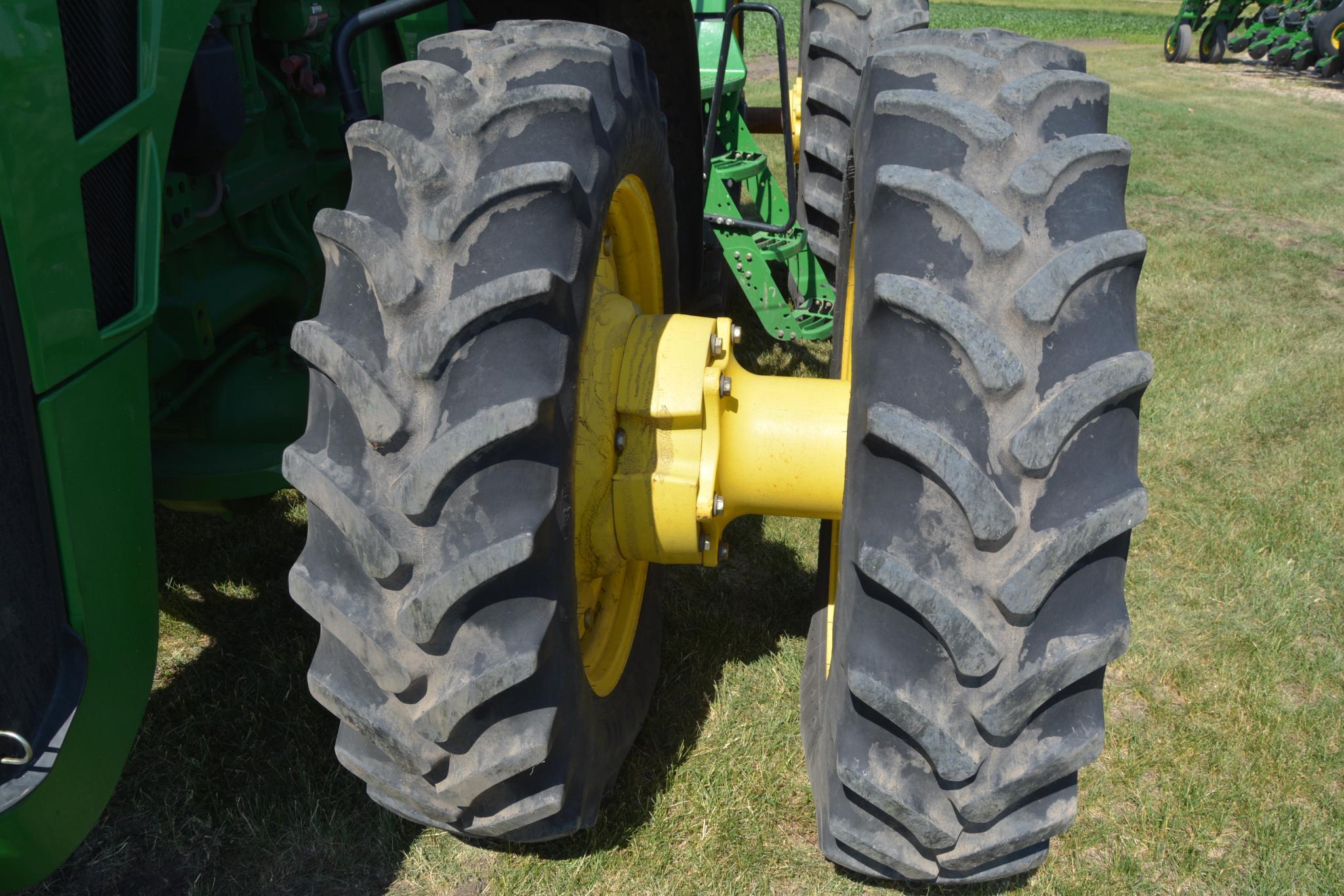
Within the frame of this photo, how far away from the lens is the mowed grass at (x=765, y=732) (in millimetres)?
2086

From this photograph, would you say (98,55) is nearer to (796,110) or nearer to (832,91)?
(832,91)

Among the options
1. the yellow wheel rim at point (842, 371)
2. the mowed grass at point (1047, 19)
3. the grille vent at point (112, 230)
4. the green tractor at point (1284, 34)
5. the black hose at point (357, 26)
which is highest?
the black hose at point (357, 26)

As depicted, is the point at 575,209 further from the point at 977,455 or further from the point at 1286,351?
the point at 1286,351

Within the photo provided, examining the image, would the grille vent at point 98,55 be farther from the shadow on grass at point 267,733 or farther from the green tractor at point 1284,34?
the green tractor at point 1284,34

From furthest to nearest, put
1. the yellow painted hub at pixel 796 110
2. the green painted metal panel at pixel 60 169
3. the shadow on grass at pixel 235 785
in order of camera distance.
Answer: the yellow painted hub at pixel 796 110 → the shadow on grass at pixel 235 785 → the green painted metal panel at pixel 60 169

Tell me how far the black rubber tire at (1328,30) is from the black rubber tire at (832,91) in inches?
517

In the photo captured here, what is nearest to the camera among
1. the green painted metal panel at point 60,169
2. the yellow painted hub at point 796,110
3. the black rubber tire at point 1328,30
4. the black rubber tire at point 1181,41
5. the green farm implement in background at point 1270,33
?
the green painted metal panel at point 60,169

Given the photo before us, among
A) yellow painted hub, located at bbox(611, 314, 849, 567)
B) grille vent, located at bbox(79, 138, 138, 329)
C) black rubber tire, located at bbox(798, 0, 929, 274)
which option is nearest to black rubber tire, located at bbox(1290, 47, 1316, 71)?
black rubber tire, located at bbox(798, 0, 929, 274)

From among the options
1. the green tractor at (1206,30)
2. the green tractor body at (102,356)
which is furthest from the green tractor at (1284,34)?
the green tractor body at (102,356)

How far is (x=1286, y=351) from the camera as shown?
4.72m

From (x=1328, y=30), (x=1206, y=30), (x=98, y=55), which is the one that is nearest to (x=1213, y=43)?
(x=1206, y=30)

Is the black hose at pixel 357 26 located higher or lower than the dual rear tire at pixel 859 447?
higher

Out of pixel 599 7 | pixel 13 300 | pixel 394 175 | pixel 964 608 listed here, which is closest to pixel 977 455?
pixel 964 608

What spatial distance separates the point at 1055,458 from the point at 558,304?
736 mm
